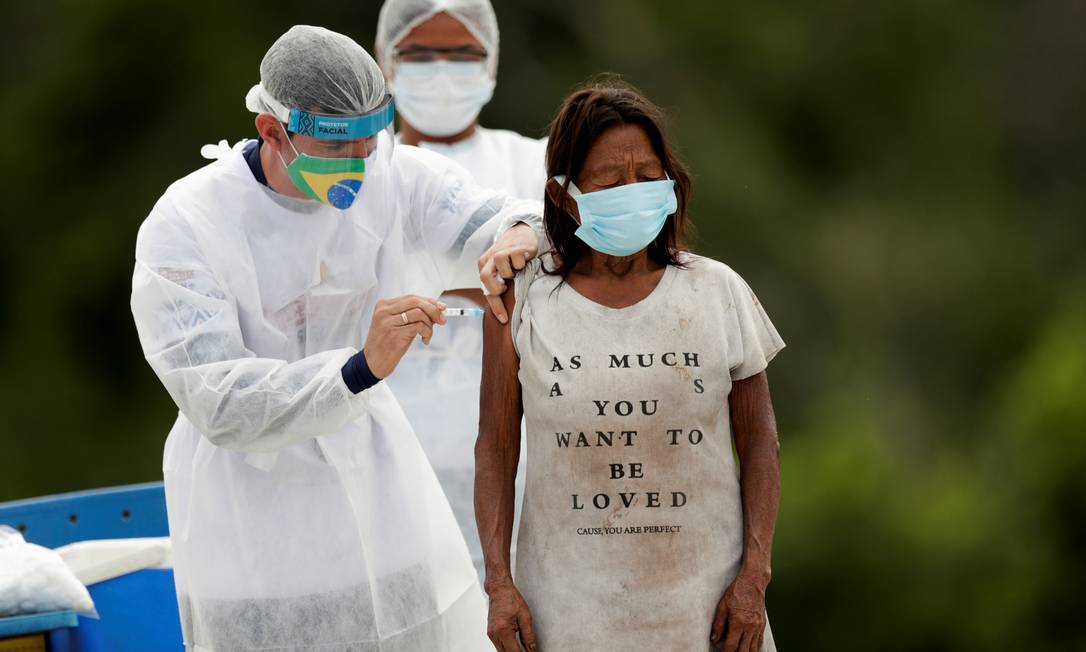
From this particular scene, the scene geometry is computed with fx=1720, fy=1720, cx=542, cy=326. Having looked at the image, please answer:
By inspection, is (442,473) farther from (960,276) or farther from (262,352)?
(960,276)

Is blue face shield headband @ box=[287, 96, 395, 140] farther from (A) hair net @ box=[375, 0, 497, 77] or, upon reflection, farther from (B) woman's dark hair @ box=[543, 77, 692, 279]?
(A) hair net @ box=[375, 0, 497, 77]

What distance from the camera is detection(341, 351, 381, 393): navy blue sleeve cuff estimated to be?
3.71 metres

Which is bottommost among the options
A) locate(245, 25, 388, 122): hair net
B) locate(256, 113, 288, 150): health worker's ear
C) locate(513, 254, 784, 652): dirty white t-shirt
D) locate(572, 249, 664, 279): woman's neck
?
locate(513, 254, 784, 652): dirty white t-shirt

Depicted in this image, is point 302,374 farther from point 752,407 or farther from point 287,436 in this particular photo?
point 752,407

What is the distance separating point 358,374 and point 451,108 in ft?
6.62

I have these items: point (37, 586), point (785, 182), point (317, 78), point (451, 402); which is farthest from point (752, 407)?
point (785, 182)

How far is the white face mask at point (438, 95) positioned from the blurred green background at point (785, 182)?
527 centimetres

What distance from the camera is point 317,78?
3824 mm

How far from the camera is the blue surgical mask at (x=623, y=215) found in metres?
3.51

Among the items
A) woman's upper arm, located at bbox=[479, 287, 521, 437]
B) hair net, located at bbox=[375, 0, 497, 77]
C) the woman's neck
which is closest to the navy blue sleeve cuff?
woman's upper arm, located at bbox=[479, 287, 521, 437]

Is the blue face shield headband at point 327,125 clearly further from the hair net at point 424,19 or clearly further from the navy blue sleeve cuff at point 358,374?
the hair net at point 424,19

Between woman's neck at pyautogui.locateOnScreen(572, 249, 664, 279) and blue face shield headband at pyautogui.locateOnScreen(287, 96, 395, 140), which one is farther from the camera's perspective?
blue face shield headband at pyautogui.locateOnScreen(287, 96, 395, 140)

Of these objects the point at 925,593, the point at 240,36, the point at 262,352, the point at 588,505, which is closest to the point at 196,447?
the point at 262,352

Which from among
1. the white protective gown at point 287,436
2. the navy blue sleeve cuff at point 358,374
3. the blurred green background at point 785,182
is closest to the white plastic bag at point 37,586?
the white protective gown at point 287,436
